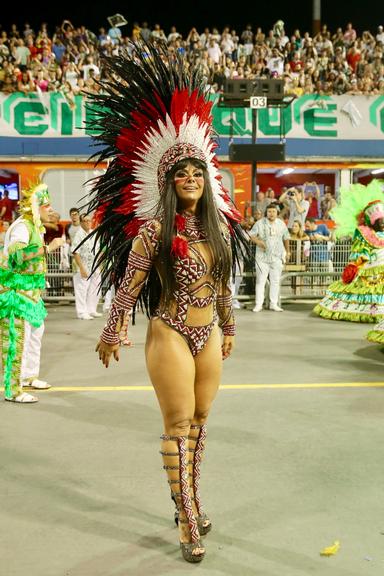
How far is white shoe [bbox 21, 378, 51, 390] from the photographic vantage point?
20.2 feet

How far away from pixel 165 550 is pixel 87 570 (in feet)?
1.30

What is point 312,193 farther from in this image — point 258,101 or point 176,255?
point 176,255

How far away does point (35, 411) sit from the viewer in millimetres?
5414

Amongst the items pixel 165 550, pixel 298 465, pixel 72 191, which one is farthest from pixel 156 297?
pixel 72 191

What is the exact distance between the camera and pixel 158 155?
3.23 m

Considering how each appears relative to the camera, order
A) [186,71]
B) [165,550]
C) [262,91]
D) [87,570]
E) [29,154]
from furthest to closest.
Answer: [29,154] < [262,91] < [186,71] < [165,550] < [87,570]

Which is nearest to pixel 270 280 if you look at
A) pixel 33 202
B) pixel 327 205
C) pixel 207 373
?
pixel 327 205

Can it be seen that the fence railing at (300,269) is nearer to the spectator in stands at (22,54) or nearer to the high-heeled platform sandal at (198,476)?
the spectator in stands at (22,54)

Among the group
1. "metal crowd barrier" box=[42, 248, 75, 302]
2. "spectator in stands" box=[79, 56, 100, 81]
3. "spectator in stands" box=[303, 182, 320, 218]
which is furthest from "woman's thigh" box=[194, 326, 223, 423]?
"spectator in stands" box=[303, 182, 320, 218]

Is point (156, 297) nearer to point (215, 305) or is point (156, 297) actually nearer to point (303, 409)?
point (215, 305)

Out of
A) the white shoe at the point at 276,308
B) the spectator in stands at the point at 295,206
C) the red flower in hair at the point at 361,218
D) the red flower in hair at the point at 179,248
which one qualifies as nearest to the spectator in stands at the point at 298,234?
the white shoe at the point at 276,308

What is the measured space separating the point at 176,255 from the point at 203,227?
21cm

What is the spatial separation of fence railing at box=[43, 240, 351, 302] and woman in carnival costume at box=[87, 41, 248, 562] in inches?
346

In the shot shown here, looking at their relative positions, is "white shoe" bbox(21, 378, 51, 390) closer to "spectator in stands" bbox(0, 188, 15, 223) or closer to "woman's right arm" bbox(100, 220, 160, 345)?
"woman's right arm" bbox(100, 220, 160, 345)
